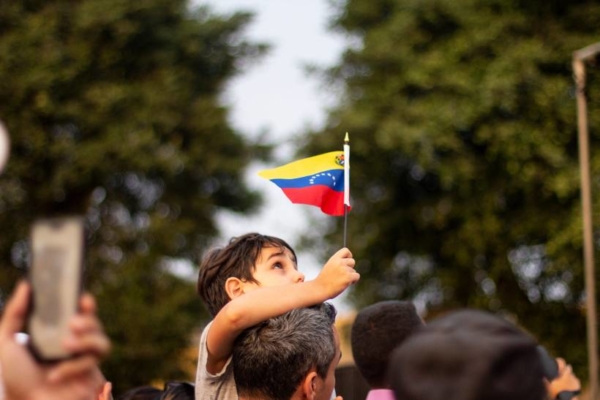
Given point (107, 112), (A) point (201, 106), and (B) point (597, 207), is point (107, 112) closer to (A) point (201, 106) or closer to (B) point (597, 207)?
(A) point (201, 106)

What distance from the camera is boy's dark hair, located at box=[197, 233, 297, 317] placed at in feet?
11.5

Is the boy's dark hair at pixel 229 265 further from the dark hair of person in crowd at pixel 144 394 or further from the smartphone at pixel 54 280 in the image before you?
the smartphone at pixel 54 280

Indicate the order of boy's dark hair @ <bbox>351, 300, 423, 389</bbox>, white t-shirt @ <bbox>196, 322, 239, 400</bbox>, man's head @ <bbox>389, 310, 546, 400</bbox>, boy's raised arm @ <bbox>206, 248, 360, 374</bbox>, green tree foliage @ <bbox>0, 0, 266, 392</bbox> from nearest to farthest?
man's head @ <bbox>389, 310, 546, 400</bbox> < boy's raised arm @ <bbox>206, 248, 360, 374</bbox> < white t-shirt @ <bbox>196, 322, 239, 400</bbox> < boy's dark hair @ <bbox>351, 300, 423, 389</bbox> < green tree foliage @ <bbox>0, 0, 266, 392</bbox>

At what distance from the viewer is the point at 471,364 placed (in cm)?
169

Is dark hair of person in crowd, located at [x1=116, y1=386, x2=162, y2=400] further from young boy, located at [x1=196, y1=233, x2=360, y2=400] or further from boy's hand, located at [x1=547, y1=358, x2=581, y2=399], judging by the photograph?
boy's hand, located at [x1=547, y1=358, x2=581, y2=399]

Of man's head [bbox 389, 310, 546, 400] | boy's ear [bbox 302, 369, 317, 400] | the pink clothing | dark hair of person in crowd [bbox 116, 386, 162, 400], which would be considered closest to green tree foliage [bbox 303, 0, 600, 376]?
dark hair of person in crowd [bbox 116, 386, 162, 400]

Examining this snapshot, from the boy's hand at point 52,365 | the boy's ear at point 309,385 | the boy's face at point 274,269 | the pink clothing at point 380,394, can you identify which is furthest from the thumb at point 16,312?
the pink clothing at point 380,394

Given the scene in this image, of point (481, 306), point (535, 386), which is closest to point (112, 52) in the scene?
point (481, 306)

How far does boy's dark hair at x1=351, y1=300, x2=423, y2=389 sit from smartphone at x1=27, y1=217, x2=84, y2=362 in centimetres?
223

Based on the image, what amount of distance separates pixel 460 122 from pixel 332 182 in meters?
15.1

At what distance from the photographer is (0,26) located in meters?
21.4

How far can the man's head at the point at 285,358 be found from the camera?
10.0 ft

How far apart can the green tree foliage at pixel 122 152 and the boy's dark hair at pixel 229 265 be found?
17.4m

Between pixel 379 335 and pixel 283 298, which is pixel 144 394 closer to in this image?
pixel 379 335
